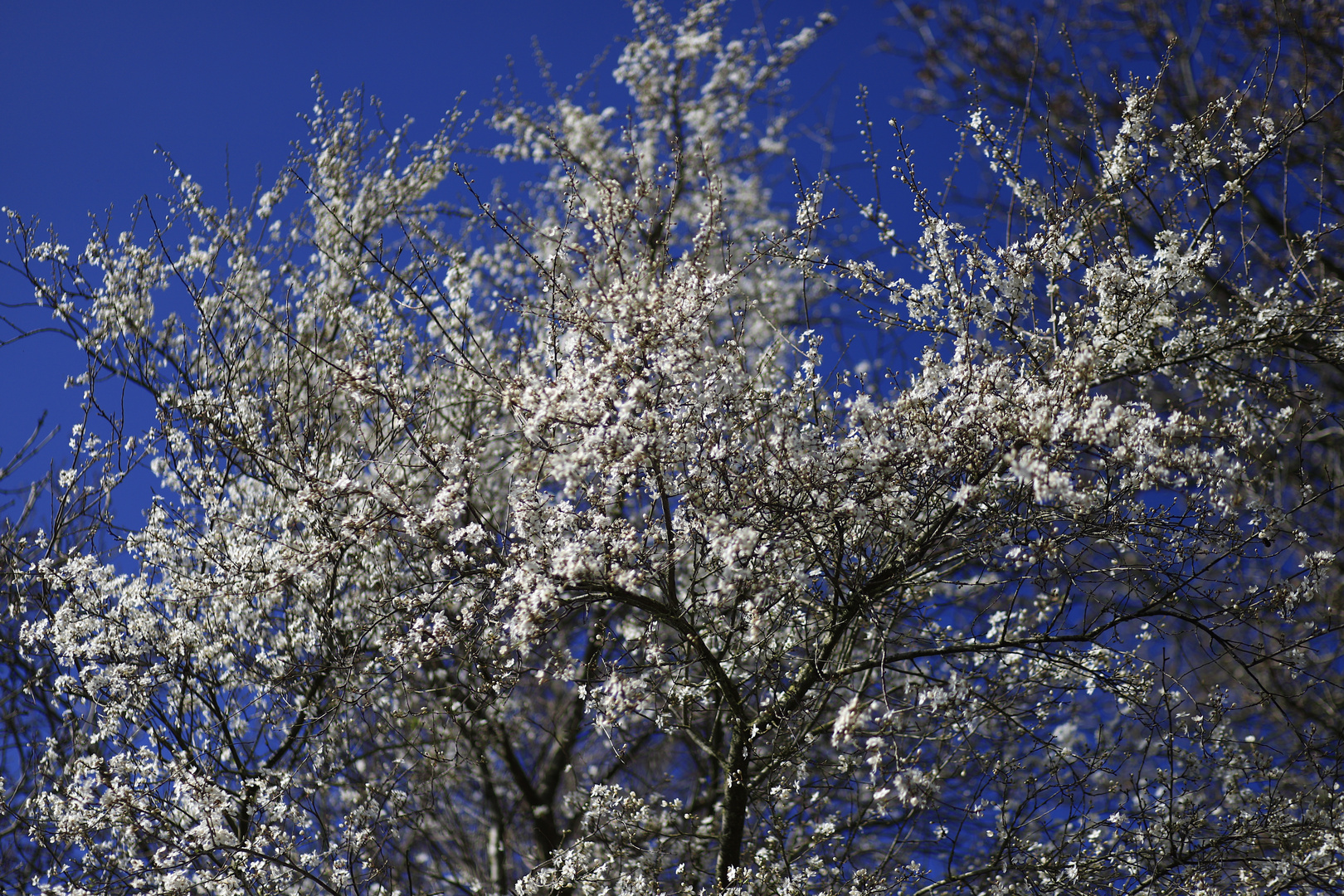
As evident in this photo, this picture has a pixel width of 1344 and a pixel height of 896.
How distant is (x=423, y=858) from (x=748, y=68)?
996cm

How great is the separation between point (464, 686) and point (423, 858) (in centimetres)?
666

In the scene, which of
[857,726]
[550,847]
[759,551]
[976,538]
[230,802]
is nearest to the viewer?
[857,726]

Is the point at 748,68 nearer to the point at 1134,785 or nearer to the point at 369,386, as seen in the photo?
the point at 369,386

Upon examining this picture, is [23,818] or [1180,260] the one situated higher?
[1180,260]

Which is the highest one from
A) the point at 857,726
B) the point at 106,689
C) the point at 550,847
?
the point at 106,689

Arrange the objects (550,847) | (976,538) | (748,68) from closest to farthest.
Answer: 1. (976,538)
2. (550,847)
3. (748,68)

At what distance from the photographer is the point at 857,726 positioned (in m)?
3.28

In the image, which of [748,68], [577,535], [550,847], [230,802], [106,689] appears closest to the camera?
[577,535]

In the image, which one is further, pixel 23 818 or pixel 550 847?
pixel 550 847

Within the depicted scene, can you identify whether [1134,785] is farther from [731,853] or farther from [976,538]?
[731,853]

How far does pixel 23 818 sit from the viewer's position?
5570mm

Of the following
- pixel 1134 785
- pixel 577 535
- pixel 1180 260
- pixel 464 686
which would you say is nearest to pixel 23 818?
pixel 464 686

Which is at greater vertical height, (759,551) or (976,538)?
(976,538)

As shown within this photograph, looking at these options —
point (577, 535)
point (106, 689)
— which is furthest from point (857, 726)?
point (106, 689)
